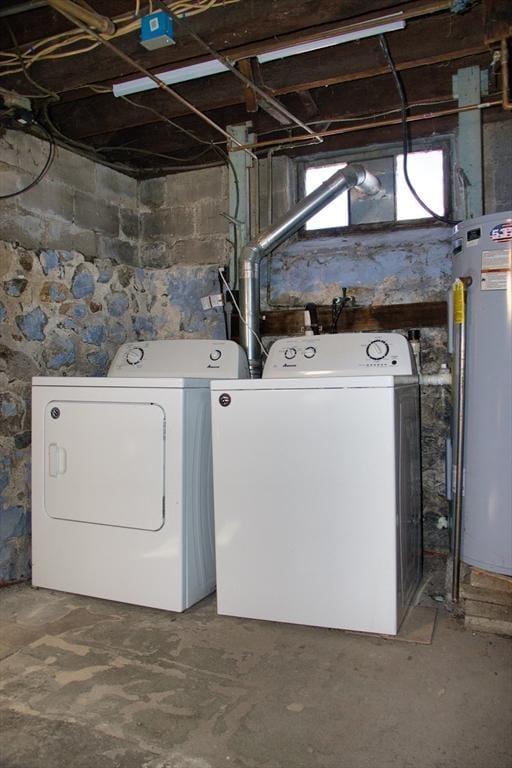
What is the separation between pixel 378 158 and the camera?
2926mm

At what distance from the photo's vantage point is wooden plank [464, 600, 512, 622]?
1.99 metres

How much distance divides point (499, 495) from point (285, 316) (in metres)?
1.35

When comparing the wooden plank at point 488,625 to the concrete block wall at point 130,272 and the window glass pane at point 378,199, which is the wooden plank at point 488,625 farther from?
the window glass pane at point 378,199

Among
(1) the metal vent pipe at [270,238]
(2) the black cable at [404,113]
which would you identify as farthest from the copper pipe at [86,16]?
(1) the metal vent pipe at [270,238]

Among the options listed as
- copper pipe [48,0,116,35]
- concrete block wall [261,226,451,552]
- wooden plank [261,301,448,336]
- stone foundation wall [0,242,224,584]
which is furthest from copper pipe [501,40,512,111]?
stone foundation wall [0,242,224,584]

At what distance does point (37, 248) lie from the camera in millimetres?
2645

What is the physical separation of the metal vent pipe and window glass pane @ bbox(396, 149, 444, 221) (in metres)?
0.14

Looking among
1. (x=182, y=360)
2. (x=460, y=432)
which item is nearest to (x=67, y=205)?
(x=182, y=360)

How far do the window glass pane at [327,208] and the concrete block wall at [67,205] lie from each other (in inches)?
41.2

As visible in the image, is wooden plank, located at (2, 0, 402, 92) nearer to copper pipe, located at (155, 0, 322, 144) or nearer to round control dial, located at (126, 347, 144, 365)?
copper pipe, located at (155, 0, 322, 144)

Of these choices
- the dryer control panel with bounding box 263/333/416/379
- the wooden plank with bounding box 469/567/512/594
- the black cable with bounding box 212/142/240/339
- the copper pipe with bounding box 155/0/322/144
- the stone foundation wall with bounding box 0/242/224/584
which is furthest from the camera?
the black cable with bounding box 212/142/240/339

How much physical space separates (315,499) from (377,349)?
72 cm

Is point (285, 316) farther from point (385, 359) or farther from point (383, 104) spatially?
point (383, 104)

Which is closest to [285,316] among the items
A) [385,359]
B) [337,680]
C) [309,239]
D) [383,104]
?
[309,239]
